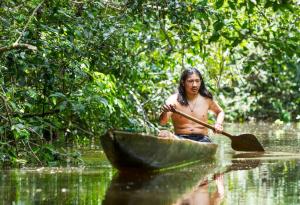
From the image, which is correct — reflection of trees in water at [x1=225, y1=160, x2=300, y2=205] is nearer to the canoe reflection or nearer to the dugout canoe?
the canoe reflection

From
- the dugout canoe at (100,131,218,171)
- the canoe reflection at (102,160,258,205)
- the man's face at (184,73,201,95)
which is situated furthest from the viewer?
the man's face at (184,73,201,95)

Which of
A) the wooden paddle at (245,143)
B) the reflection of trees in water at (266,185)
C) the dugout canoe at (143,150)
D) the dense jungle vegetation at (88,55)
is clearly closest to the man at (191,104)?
the dense jungle vegetation at (88,55)

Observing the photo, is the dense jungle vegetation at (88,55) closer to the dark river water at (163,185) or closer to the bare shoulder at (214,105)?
the bare shoulder at (214,105)

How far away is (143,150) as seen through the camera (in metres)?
7.15

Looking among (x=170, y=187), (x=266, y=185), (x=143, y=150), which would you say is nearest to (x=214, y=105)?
(x=143, y=150)

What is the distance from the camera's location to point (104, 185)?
6.41m

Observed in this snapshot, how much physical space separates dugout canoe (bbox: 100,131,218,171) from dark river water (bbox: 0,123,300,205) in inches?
5.0

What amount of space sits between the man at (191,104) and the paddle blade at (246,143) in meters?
0.69

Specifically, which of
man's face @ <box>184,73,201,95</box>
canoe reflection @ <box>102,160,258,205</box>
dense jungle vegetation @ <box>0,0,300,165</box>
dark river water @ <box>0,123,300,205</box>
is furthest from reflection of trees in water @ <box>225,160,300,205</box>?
man's face @ <box>184,73,201,95</box>

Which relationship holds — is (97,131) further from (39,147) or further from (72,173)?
(72,173)

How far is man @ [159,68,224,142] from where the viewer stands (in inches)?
373

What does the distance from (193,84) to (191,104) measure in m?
0.31

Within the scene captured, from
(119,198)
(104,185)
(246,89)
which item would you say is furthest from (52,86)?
(246,89)

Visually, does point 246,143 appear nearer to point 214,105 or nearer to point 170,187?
point 214,105
